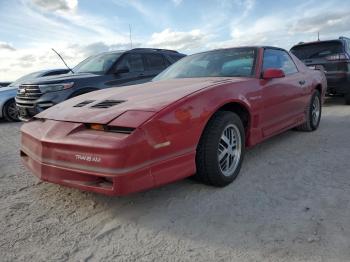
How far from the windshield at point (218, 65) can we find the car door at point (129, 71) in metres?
2.65

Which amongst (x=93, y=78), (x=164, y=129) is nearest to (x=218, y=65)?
(x=164, y=129)

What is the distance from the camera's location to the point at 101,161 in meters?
2.60

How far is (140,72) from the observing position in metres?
7.71

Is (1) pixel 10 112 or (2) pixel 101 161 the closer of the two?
(2) pixel 101 161

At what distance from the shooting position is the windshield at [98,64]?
7363 millimetres

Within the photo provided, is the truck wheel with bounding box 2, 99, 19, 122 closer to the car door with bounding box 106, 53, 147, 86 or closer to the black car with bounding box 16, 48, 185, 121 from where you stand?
the black car with bounding box 16, 48, 185, 121

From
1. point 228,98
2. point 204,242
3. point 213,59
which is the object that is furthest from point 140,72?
point 204,242

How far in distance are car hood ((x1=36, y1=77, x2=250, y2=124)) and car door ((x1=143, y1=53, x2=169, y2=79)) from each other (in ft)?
13.3

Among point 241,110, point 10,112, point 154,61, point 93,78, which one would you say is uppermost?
point 154,61

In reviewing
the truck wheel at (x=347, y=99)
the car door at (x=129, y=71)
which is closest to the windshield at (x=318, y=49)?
the truck wheel at (x=347, y=99)

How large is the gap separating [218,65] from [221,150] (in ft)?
4.33

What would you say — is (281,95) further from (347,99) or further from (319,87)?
(347,99)

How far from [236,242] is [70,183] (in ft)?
4.41

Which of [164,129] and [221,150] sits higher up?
[164,129]
